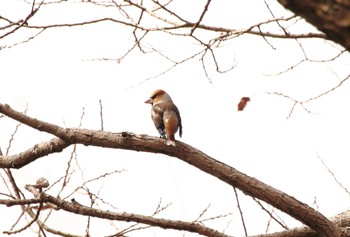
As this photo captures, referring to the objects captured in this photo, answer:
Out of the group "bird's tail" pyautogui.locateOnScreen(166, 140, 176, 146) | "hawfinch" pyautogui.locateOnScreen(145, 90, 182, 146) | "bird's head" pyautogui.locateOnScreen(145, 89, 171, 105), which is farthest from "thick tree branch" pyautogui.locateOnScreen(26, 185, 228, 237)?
"bird's head" pyautogui.locateOnScreen(145, 89, 171, 105)

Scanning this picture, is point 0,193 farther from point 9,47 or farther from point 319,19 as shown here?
point 319,19

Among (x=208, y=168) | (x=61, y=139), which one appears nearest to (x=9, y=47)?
(x=61, y=139)

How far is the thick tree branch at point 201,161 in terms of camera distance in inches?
116

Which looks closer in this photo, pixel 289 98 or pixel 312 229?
pixel 312 229

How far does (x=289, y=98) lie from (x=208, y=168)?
1.06 metres

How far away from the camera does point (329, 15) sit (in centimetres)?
99

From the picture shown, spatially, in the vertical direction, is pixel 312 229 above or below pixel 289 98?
below

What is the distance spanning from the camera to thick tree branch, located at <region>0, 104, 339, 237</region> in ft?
9.64

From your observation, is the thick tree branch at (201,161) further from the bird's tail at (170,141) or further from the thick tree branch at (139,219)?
the thick tree branch at (139,219)

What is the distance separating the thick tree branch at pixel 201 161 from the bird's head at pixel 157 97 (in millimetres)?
1460

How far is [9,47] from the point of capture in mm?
3455

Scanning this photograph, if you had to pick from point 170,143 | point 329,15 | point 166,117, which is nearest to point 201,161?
point 170,143

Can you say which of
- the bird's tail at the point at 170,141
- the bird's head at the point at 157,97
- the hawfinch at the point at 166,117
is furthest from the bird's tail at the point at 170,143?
the bird's head at the point at 157,97

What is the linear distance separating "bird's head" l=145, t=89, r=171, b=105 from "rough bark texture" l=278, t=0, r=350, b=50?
137 inches
